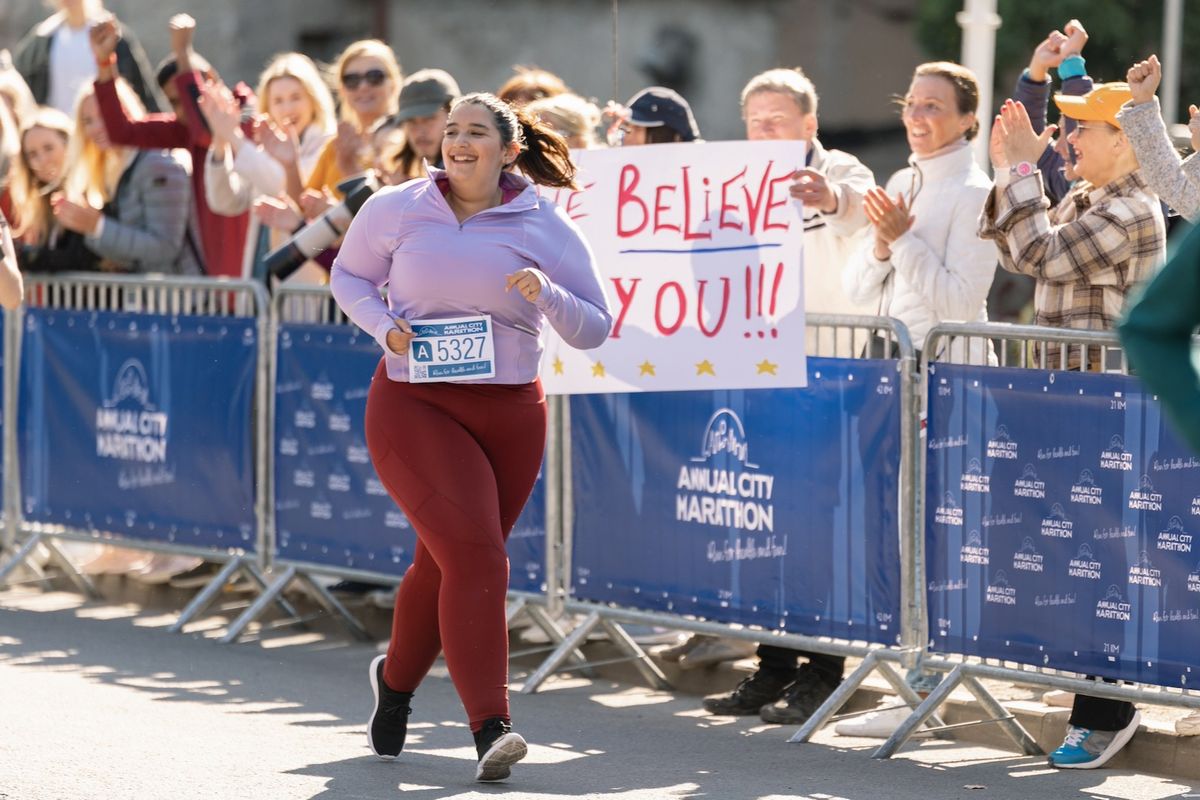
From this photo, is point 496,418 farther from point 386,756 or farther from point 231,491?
point 231,491

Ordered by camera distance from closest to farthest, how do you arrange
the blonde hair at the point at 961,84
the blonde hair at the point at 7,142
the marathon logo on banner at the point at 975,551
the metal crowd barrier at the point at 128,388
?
the marathon logo on banner at the point at 975,551
the blonde hair at the point at 961,84
the metal crowd barrier at the point at 128,388
the blonde hair at the point at 7,142

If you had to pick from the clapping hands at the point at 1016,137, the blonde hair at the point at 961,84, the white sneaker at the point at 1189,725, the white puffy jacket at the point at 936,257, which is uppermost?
the blonde hair at the point at 961,84

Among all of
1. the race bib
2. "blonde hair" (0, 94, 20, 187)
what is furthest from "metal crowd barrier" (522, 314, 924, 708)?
"blonde hair" (0, 94, 20, 187)

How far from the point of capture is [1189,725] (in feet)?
23.0

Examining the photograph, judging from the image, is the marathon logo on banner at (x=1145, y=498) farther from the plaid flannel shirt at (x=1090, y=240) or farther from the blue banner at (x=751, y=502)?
the blue banner at (x=751, y=502)

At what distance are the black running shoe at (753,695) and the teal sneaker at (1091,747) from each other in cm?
129

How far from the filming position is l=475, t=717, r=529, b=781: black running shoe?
661cm

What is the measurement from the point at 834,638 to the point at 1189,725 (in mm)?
1282

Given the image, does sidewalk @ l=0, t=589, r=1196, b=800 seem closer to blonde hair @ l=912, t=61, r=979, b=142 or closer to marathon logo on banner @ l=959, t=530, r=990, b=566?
marathon logo on banner @ l=959, t=530, r=990, b=566

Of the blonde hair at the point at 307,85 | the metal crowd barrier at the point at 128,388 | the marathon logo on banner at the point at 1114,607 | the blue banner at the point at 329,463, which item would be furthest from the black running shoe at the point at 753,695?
the blonde hair at the point at 307,85

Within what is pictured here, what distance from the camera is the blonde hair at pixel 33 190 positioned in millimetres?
10906

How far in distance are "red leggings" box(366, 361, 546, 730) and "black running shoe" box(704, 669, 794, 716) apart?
1.49m

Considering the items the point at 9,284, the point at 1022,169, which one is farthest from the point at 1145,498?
the point at 9,284

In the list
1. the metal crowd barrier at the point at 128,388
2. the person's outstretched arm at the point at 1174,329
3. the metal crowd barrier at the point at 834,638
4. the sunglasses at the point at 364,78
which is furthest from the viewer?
the sunglasses at the point at 364,78
